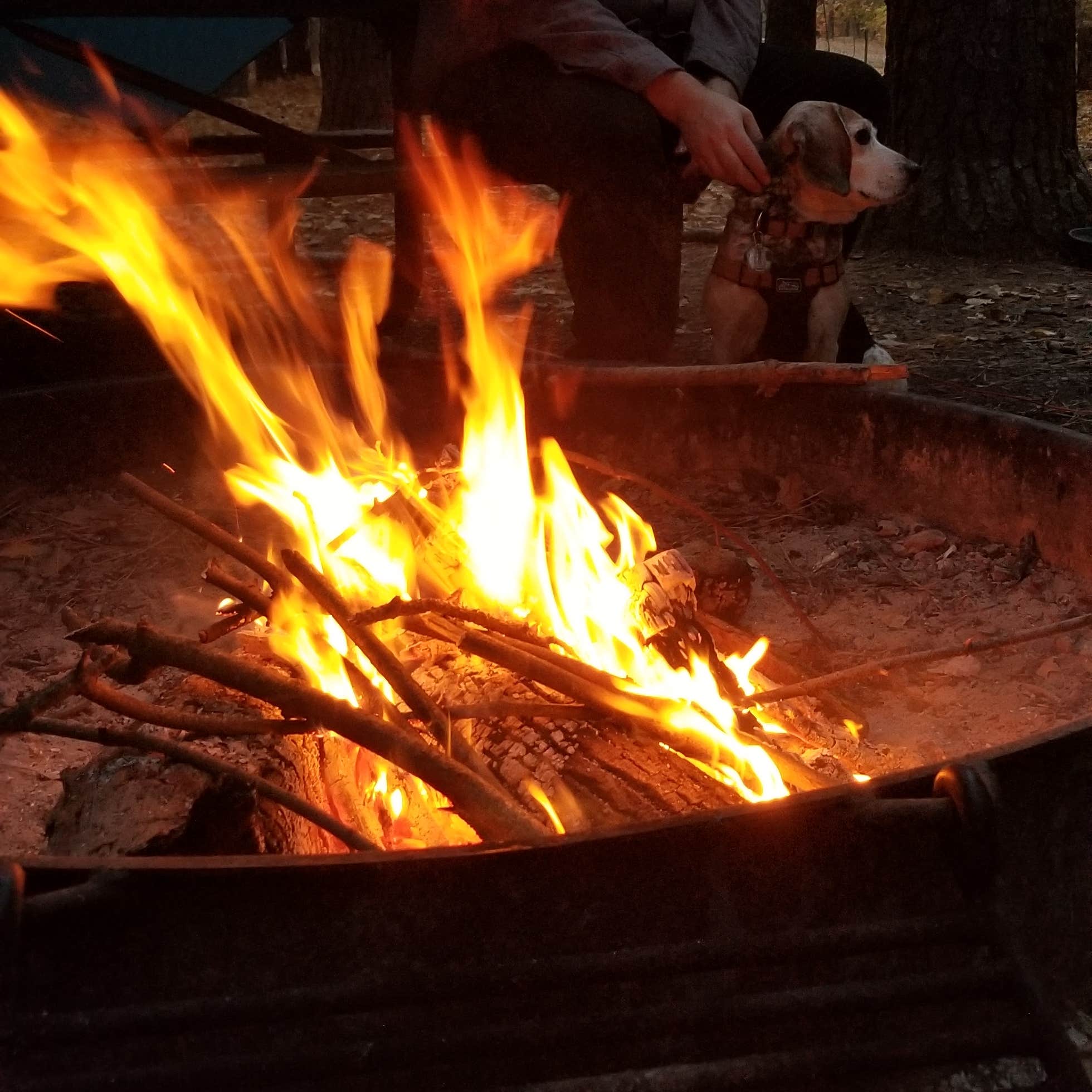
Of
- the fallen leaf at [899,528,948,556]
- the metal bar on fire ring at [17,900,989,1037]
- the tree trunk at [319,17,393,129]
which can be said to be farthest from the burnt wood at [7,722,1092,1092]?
the tree trunk at [319,17,393,129]

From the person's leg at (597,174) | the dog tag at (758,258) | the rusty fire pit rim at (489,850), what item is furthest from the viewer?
the dog tag at (758,258)

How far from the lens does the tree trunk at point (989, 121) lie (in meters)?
6.38

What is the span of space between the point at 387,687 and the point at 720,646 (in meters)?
0.75

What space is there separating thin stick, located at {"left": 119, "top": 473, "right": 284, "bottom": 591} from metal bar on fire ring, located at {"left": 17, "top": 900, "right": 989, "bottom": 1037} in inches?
31.6

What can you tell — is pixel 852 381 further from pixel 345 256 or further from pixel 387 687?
pixel 345 256

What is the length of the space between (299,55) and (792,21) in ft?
32.8

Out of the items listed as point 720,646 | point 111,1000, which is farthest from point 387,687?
point 111,1000

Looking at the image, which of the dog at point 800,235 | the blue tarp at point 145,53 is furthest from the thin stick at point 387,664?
the blue tarp at point 145,53

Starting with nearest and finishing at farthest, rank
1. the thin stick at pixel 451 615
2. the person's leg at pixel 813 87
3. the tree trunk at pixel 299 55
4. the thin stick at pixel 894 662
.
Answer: the thin stick at pixel 451 615 → the thin stick at pixel 894 662 → the person's leg at pixel 813 87 → the tree trunk at pixel 299 55

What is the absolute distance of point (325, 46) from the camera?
1111 centimetres

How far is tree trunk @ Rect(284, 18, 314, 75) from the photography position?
17812 millimetres

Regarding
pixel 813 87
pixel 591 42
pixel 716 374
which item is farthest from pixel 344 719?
pixel 813 87

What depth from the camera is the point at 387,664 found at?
186 centimetres

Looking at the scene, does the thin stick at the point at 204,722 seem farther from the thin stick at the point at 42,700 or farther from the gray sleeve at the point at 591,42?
the gray sleeve at the point at 591,42
